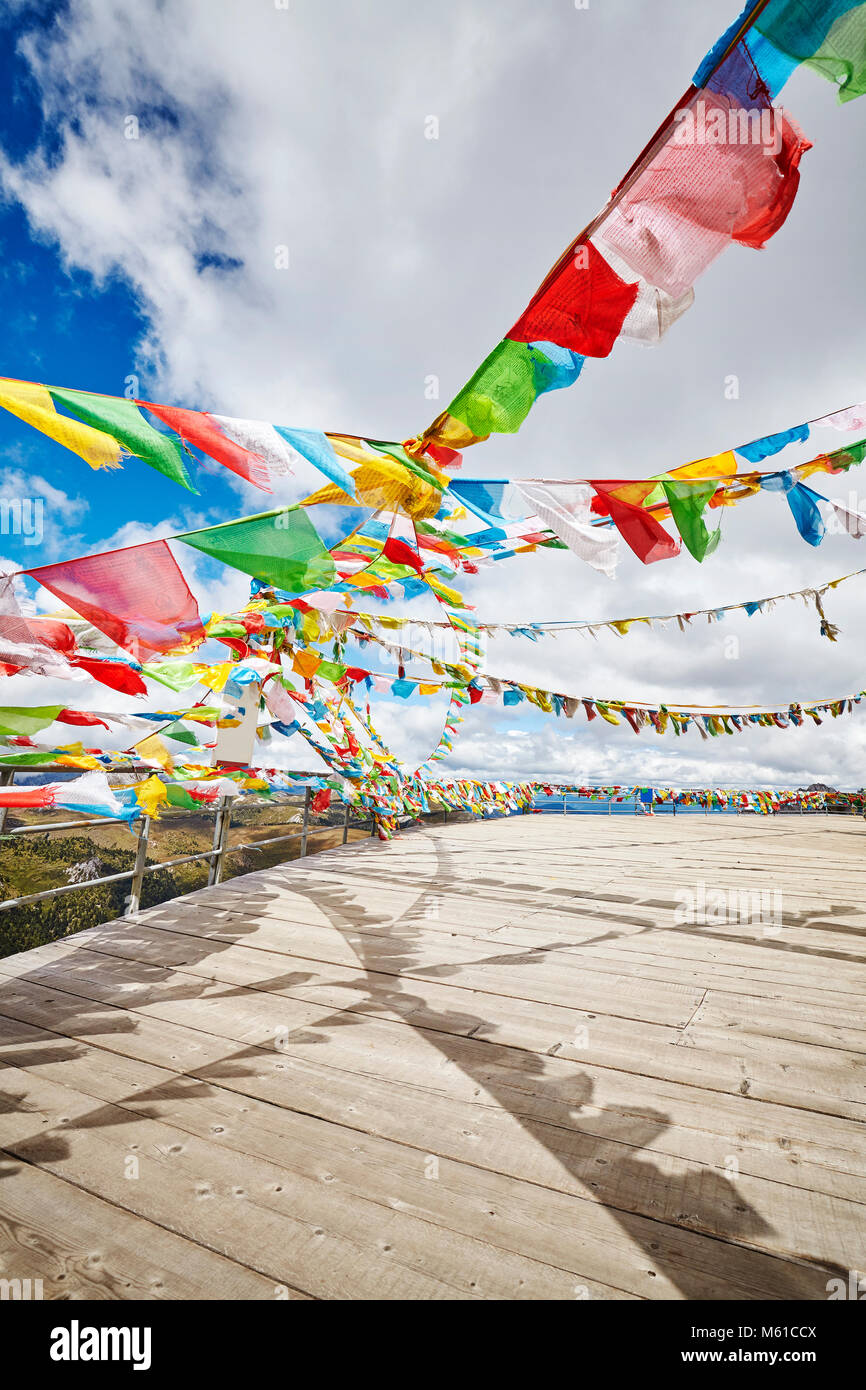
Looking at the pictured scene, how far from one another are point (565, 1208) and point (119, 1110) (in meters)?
1.51

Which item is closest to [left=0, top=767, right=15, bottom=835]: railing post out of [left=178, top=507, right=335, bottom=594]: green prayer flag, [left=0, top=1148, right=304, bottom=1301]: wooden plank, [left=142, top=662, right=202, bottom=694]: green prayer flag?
[left=142, top=662, right=202, bottom=694]: green prayer flag

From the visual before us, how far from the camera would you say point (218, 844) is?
17.5ft

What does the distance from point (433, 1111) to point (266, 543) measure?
2532mm

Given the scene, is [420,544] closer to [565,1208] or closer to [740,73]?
[740,73]

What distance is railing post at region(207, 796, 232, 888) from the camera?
17.4ft

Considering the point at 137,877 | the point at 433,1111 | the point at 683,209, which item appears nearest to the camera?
the point at 683,209

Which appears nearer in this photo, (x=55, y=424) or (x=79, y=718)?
(x=55, y=424)

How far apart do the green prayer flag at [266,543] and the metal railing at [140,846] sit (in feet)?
4.82

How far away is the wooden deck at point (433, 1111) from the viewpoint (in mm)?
1422

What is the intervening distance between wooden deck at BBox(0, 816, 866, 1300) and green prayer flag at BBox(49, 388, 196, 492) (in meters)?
2.46

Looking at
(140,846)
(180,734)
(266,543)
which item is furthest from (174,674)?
(266,543)

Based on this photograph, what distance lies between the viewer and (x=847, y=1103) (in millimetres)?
2076

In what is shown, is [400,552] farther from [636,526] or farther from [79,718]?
[79,718]

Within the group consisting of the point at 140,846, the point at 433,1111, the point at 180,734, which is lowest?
the point at 433,1111
